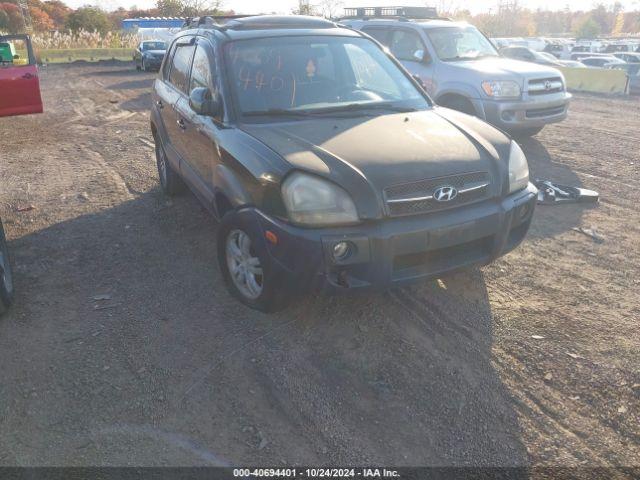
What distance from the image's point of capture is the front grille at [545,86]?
8055 mm

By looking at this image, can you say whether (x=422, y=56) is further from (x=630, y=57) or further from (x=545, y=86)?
(x=630, y=57)

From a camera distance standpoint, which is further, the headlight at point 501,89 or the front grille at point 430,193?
the headlight at point 501,89

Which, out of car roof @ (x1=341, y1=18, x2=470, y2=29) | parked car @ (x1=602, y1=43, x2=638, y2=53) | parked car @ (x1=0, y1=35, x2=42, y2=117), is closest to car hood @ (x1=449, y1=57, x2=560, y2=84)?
car roof @ (x1=341, y1=18, x2=470, y2=29)

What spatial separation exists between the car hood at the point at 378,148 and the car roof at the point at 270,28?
103cm

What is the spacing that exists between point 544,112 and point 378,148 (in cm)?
599

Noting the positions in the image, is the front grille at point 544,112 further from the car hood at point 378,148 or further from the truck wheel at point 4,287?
the truck wheel at point 4,287

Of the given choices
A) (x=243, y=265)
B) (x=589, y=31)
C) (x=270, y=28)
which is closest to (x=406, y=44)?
(x=270, y=28)

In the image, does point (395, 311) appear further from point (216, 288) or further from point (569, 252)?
point (569, 252)

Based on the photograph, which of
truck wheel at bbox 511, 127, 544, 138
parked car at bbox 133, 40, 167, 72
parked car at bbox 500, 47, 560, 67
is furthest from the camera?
parked car at bbox 133, 40, 167, 72

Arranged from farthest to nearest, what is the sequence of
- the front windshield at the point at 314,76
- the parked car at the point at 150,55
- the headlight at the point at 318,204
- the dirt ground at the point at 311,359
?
1. the parked car at the point at 150,55
2. the front windshield at the point at 314,76
3. the headlight at the point at 318,204
4. the dirt ground at the point at 311,359

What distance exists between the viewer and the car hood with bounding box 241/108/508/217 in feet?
10.3

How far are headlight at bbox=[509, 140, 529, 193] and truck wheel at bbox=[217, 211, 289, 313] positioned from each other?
173 cm

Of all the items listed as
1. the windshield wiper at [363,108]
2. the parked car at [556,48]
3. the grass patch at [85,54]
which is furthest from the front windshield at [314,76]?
the parked car at [556,48]

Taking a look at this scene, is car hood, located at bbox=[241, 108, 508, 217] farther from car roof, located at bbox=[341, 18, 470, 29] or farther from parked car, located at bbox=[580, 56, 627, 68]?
parked car, located at bbox=[580, 56, 627, 68]
